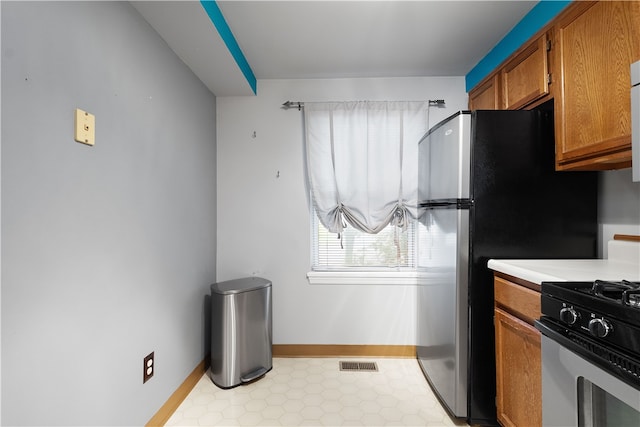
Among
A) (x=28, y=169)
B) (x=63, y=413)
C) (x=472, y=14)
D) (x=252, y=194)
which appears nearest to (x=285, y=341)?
(x=252, y=194)

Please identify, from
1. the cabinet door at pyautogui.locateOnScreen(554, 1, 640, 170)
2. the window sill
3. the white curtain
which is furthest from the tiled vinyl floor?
the cabinet door at pyautogui.locateOnScreen(554, 1, 640, 170)

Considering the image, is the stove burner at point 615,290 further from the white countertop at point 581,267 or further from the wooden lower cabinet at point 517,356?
the wooden lower cabinet at point 517,356

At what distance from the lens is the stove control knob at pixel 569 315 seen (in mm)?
969

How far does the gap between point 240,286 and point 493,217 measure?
1731 millimetres

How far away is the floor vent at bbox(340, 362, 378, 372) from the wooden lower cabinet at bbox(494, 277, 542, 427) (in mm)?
961

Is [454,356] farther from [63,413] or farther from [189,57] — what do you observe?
[189,57]

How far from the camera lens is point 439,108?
2531mm

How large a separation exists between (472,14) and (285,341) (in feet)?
8.98

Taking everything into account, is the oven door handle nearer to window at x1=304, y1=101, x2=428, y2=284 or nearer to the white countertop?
the white countertop

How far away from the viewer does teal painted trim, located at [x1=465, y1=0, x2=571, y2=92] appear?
1.57m

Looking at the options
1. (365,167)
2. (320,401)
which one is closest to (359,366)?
(320,401)

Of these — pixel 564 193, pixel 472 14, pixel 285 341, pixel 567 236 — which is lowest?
pixel 285 341

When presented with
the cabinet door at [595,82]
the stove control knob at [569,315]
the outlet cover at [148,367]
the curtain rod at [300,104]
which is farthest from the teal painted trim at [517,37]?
the outlet cover at [148,367]

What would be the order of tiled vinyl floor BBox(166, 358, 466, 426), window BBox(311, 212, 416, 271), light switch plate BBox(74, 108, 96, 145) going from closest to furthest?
light switch plate BBox(74, 108, 96, 145), tiled vinyl floor BBox(166, 358, 466, 426), window BBox(311, 212, 416, 271)
